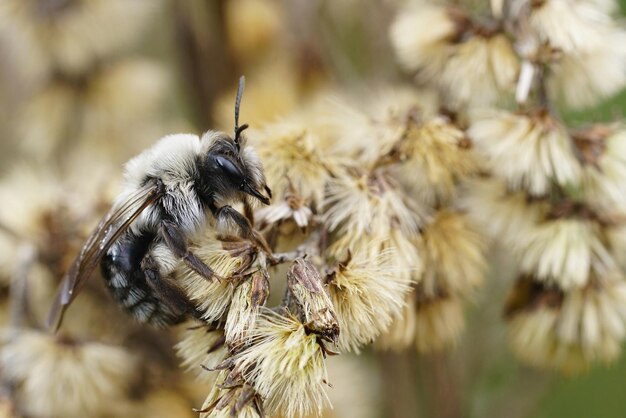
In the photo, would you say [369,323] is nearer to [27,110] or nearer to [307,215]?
[307,215]

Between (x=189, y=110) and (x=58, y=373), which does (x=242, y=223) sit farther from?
(x=189, y=110)

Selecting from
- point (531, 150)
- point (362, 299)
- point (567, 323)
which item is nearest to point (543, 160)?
point (531, 150)

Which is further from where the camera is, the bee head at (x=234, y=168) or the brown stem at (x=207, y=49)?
the brown stem at (x=207, y=49)

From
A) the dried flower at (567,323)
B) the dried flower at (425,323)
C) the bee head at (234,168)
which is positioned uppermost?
the bee head at (234,168)

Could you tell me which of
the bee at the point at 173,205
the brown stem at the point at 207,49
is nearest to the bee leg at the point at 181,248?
the bee at the point at 173,205

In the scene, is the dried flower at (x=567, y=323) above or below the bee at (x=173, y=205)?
below

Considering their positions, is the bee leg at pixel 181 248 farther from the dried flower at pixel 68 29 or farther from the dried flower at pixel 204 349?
the dried flower at pixel 68 29
